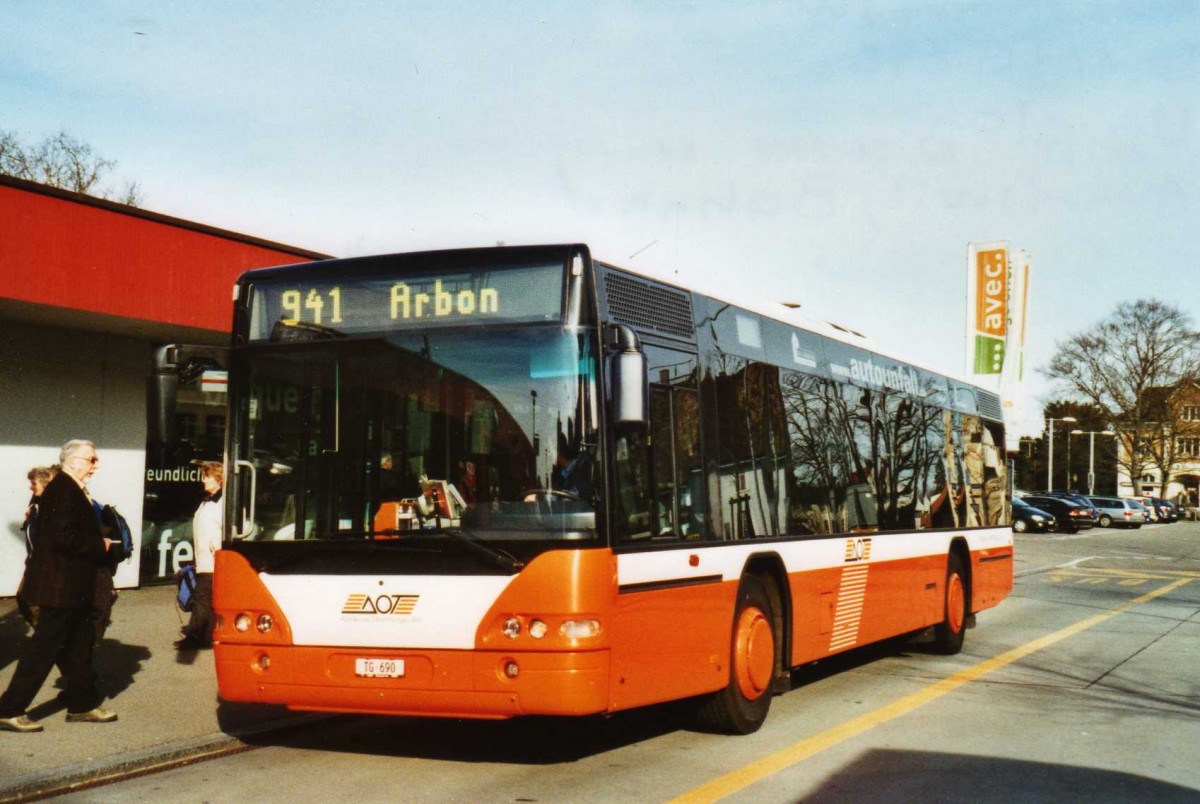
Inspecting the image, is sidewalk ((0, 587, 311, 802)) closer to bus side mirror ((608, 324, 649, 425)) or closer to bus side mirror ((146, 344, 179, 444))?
bus side mirror ((146, 344, 179, 444))

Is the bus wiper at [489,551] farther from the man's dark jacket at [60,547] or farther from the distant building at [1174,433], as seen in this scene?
the distant building at [1174,433]

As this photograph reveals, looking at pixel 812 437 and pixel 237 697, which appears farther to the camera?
pixel 812 437

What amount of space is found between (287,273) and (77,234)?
7.12 metres

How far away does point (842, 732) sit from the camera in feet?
26.8

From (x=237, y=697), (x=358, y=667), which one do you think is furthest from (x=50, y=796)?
(x=358, y=667)

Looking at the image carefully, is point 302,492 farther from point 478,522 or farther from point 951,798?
point 951,798

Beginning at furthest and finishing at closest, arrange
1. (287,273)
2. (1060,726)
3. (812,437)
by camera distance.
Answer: (812,437) → (1060,726) → (287,273)

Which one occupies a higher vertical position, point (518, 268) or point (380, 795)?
point (518, 268)

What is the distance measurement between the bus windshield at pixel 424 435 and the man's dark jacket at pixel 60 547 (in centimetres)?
131

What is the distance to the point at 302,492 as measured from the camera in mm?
7059

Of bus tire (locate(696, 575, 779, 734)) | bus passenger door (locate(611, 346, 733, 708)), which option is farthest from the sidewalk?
bus tire (locate(696, 575, 779, 734))

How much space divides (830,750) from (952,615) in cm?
568

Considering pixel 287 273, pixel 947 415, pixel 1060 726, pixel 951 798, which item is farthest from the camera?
pixel 947 415

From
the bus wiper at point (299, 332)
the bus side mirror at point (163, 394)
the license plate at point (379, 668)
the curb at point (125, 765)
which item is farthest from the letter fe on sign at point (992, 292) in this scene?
the bus side mirror at point (163, 394)
